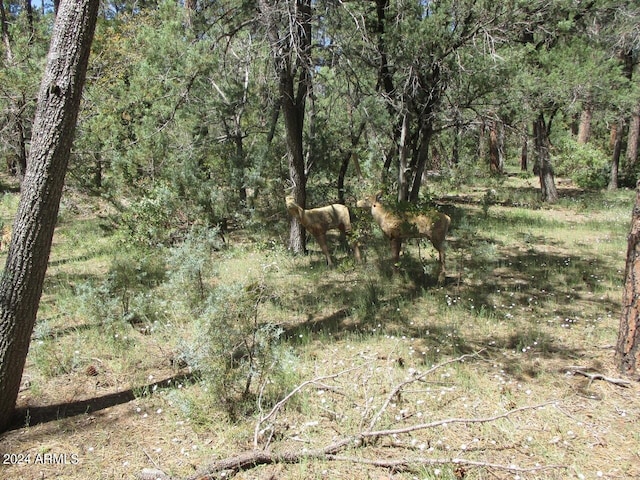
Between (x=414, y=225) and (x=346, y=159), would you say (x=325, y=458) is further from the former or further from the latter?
(x=346, y=159)

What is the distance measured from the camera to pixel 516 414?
149 inches

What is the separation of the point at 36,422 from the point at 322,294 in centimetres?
383

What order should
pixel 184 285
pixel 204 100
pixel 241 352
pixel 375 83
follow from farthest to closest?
pixel 375 83 → pixel 204 100 → pixel 184 285 → pixel 241 352

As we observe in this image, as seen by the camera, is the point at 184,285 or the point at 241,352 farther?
the point at 184,285

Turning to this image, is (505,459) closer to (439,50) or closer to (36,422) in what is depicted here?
(36,422)

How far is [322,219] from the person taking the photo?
7.84 m

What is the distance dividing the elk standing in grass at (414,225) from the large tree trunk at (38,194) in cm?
442

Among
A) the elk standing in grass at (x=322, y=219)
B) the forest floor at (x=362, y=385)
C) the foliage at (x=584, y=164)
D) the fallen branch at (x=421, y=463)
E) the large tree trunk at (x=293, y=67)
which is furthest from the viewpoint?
the foliage at (x=584, y=164)

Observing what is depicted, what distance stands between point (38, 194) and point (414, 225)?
473 cm

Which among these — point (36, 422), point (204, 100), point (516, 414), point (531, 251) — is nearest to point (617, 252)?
point (531, 251)

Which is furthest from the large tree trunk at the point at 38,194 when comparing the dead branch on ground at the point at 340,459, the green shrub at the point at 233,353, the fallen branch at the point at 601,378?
the fallen branch at the point at 601,378

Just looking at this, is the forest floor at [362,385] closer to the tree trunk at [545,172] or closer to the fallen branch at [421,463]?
the fallen branch at [421,463]

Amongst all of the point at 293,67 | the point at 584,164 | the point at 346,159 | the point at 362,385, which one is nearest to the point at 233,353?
the point at 362,385

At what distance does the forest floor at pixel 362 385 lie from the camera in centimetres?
326
